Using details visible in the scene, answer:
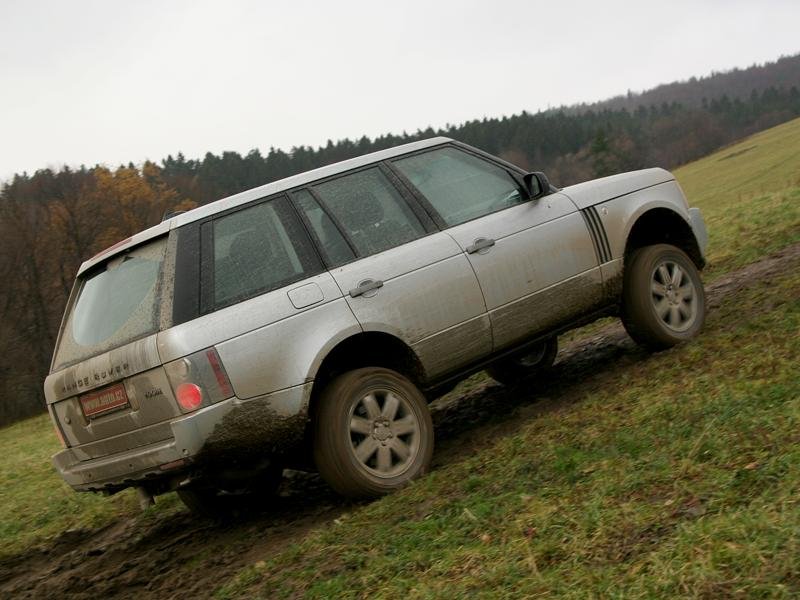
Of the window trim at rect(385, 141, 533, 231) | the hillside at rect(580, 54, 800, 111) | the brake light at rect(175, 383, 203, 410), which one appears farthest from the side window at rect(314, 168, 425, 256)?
the hillside at rect(580, 54, 800, 111)

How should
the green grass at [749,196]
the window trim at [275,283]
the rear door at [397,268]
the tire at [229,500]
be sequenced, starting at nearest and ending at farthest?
the window trim at [275,283] < the rear door at [397,268] < the tire at [229,500] < the green grass at [749,196]

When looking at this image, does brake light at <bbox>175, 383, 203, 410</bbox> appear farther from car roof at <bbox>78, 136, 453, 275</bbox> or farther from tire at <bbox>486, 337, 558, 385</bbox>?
tire at <bbox>486, 337, 558, 385</bbox>

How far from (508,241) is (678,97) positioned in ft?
537

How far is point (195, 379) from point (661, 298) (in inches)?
144

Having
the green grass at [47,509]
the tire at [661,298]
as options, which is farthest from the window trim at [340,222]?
the green grass at [47,509]

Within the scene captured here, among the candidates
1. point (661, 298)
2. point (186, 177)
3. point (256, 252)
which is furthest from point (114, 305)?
point (186, 177)

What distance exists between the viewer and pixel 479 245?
227 inches

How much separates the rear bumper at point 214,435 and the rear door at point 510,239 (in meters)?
1.56

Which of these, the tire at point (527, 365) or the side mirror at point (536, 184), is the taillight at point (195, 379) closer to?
the side mirror at point (536, 184)

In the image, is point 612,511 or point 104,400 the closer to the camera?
point 612,511

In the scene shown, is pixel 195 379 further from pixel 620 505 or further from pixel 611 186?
pixel 611 186

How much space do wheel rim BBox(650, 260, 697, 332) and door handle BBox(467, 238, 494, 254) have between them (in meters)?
1.50

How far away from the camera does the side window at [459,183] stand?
234 inches

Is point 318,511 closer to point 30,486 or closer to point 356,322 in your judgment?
point 356,322
